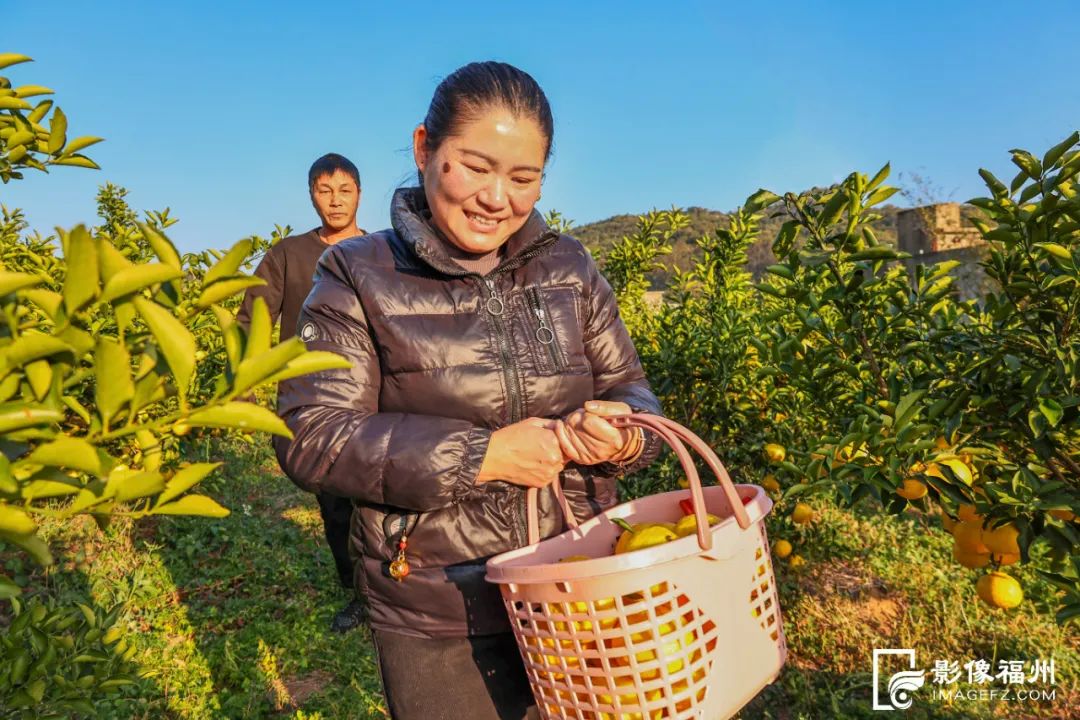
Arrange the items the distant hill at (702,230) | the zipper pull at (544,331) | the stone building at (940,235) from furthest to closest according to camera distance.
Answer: the distant hill at (702,230)
the stone building at (940,235)
the zipper pull at (544,331)

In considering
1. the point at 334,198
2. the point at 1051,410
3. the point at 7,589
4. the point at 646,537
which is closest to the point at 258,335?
the point at 7,589

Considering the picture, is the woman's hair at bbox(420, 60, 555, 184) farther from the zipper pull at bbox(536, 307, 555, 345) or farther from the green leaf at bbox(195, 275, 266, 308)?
the green leaf at bbox(195, 275, 266, 308)

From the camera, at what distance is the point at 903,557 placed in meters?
3.41

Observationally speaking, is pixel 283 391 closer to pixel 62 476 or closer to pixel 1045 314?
pixel 62 476

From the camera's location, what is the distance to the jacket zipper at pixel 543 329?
1364 mm

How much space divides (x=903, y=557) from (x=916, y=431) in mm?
2418

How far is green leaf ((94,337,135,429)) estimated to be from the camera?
0.49 metres

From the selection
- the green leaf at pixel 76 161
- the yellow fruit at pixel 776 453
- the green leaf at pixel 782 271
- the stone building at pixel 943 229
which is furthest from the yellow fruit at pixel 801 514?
the stone building at pixel 943 229

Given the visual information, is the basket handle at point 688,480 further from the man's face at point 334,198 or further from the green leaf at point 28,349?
the man's face at point 334,198

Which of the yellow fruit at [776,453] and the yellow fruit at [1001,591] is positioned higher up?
the yellow fruit at [776,453]

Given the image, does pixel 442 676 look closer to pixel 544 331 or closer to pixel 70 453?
pixel 544 331

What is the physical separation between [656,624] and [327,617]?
2.78 meters

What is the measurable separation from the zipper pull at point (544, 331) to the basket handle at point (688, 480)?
224mm

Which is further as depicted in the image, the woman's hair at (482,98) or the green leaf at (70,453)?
the woman's hair at (482,98)
